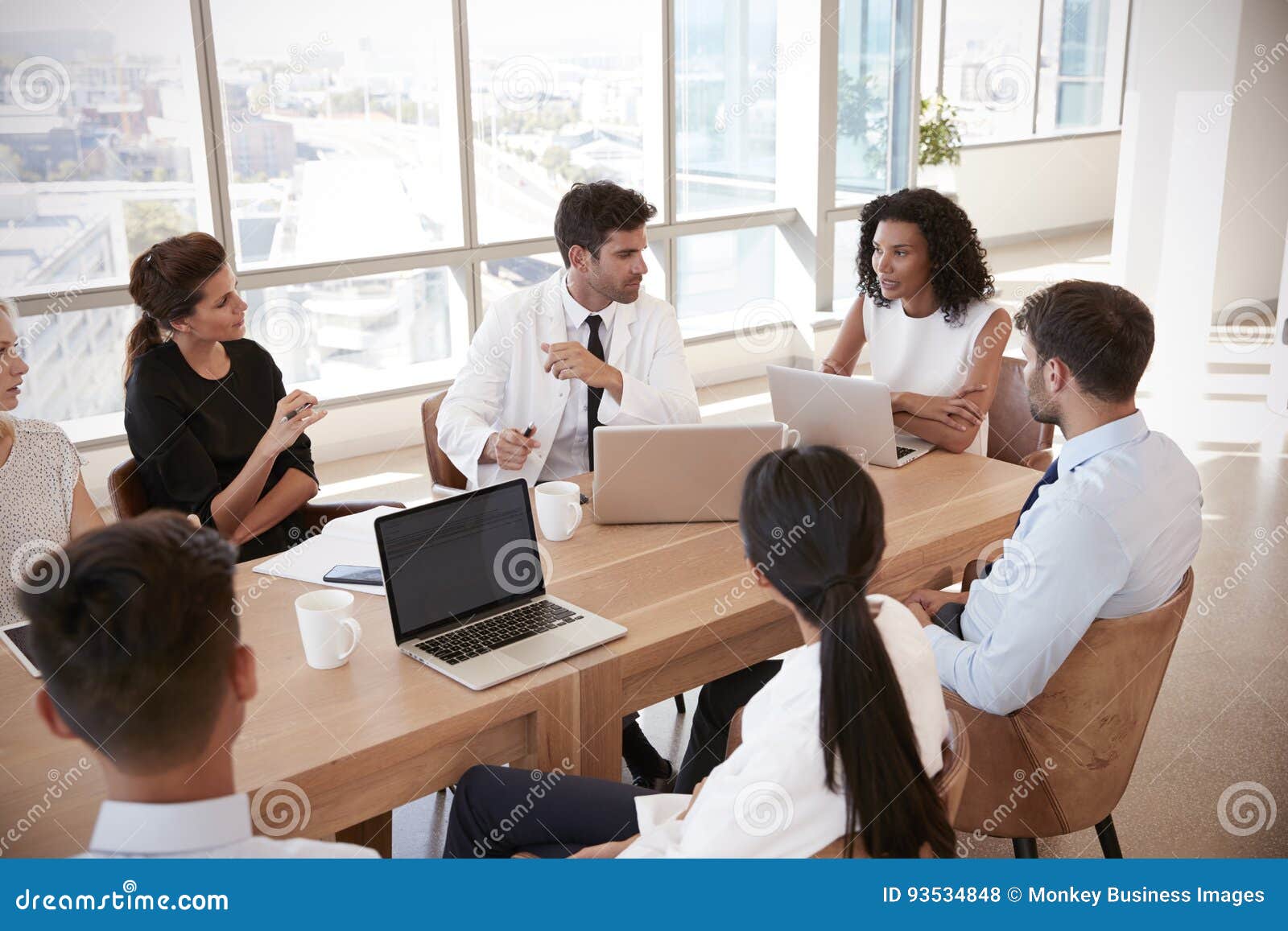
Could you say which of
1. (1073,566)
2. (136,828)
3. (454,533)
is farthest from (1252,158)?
(136,828)

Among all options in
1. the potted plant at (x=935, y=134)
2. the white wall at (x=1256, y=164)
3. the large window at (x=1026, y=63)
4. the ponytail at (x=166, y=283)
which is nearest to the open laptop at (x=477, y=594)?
the ponytail at (x=166, y=283)

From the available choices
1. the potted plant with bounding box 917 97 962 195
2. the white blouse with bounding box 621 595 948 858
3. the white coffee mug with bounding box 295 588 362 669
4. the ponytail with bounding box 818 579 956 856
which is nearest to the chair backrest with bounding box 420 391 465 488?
the white coffee mug with bounding box 295 588 362 669

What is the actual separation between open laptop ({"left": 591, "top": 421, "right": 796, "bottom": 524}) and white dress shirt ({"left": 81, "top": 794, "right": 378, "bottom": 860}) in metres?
1.40

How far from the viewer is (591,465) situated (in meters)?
3.30

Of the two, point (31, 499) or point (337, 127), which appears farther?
point (337, 127)

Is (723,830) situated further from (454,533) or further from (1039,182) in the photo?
(1039,182)

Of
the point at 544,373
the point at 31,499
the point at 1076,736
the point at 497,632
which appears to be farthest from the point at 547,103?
the point at 1076,736

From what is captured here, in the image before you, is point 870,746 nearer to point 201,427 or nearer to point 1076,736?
point 1076,736

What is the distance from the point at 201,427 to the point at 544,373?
2.94 feet

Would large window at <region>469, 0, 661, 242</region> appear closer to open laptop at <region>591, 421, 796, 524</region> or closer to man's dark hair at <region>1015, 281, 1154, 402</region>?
open laptop at <region>591, 421, 796, 524</region>

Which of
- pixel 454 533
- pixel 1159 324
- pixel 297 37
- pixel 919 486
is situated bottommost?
pixel 1159 324

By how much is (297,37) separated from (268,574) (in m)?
3.44

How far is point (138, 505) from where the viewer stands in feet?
9.18

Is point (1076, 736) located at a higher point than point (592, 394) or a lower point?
lower
